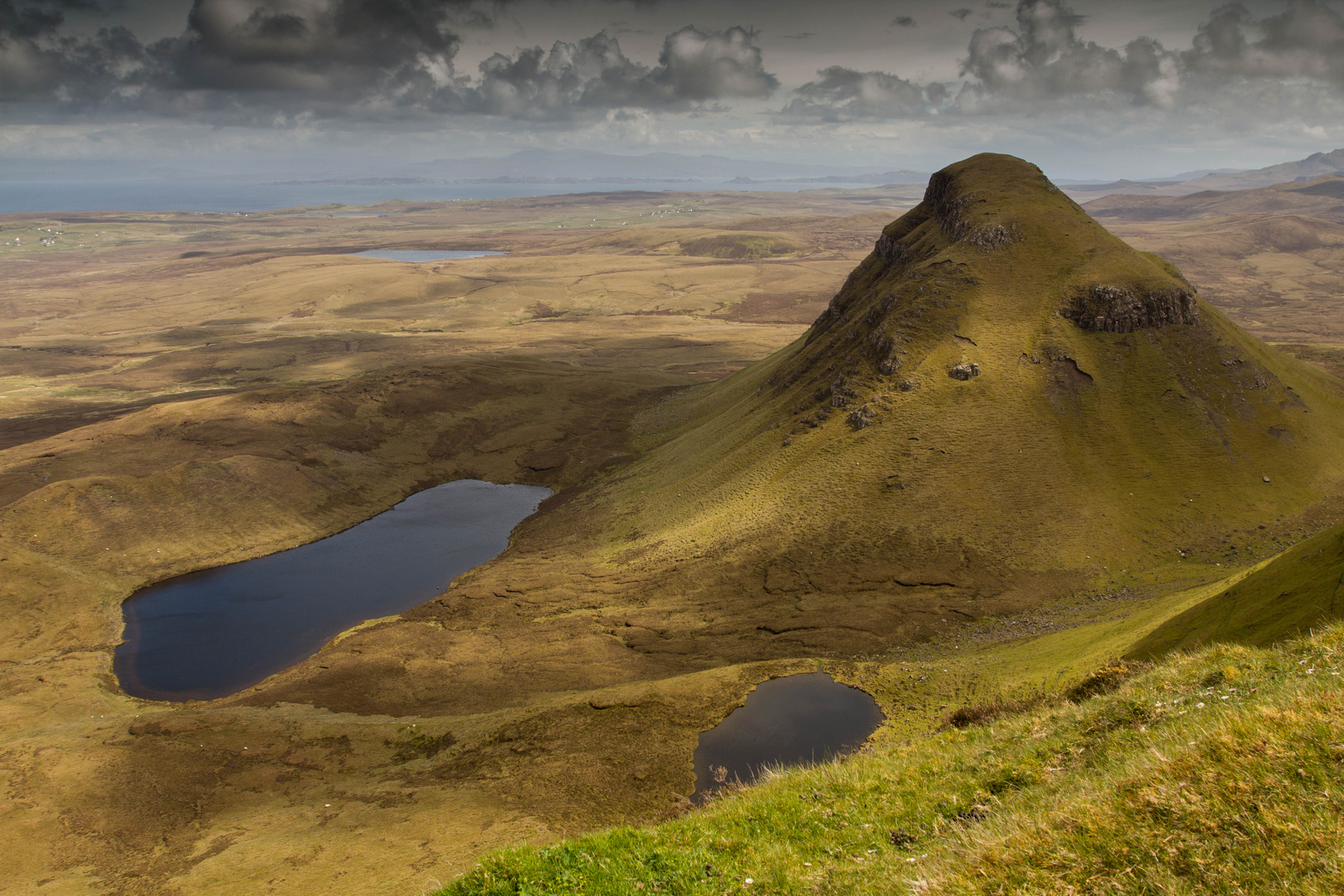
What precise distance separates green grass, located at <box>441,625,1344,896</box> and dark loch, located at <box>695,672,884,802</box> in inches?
654

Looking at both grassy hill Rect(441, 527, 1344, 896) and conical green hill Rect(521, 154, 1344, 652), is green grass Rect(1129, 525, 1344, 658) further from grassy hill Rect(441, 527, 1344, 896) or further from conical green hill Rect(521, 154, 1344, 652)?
conical green hill Rect(521, 154, 1344, 652)

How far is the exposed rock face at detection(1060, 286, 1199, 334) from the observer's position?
64550 mm

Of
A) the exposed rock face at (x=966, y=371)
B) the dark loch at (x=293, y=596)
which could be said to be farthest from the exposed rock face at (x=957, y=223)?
the dark loch at (x=293, y=596)

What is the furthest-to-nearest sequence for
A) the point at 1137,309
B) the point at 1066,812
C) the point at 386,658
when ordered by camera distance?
the point at 1137,309, the point at 386,658, the point at 1066,812

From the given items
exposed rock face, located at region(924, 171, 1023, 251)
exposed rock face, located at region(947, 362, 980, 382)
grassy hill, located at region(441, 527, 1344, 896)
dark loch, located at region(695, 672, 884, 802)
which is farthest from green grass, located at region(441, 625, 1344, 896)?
exposed rock face, located at region(924, 171, 1023, 251)

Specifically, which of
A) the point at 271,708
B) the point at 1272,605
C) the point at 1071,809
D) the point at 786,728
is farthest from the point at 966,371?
the point at 271,708

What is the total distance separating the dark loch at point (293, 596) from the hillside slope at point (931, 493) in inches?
230

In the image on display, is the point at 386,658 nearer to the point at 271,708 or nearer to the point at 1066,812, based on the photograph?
the point at 271,708

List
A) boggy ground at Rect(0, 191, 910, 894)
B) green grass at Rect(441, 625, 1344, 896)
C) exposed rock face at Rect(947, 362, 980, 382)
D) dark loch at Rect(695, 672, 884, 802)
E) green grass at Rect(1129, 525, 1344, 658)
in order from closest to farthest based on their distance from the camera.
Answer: green grass at Rect(441, 625, 1344, 896) → green grass at Rect(1129, 525, 1344, 658) → boggy ground at Rect(0, 191, 910, 894) → dark loch at Rect(695, 672, 884, 802) → exposed rock face at Rect(947, 362, 980, 382)

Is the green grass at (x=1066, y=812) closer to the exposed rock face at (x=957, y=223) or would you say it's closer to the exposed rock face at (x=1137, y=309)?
the exposed rock face at (x=1137, y=309)

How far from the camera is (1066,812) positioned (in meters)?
10.2

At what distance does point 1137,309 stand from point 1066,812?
2661 inches

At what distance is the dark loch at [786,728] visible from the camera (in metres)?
35.3

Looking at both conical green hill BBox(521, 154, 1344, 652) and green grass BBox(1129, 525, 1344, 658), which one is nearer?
green grass BBox(1129, 525, 1344, 658)
